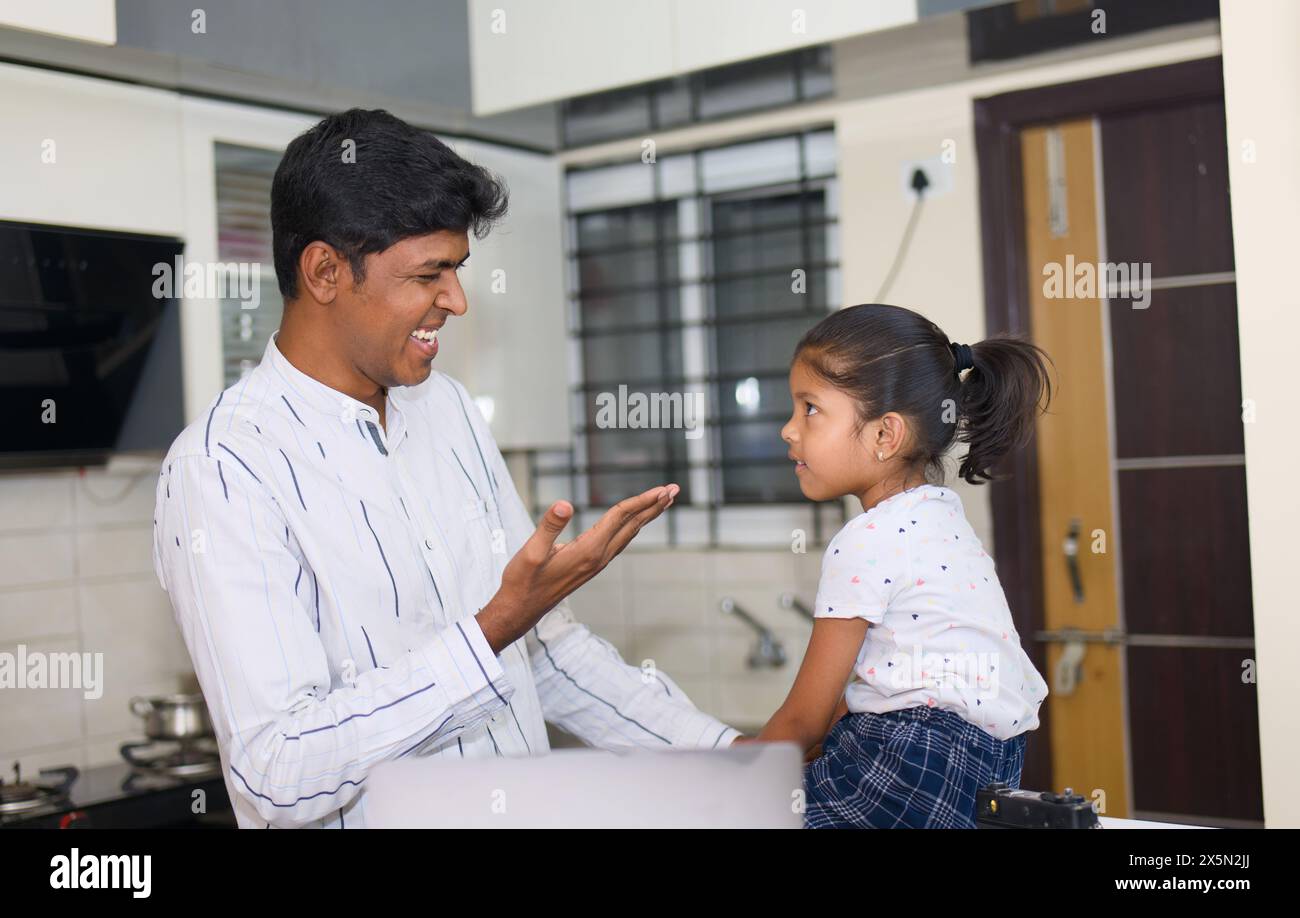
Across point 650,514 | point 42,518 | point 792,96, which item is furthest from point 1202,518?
point 42,518

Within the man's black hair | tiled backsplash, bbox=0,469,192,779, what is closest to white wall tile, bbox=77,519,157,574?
tiled backsplash, bbox=0,469,192,779

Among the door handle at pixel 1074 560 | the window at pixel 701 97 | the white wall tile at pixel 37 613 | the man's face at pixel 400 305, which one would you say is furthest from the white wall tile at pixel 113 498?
Answer: the door handle at pixel 1074 560

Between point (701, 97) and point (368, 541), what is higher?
point (701, 97)

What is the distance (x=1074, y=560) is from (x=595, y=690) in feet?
5.20

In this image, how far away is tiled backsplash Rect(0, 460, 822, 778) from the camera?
8.36 ft

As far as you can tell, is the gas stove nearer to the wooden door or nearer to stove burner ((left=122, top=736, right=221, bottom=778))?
stove burner ((left=122, top=736, right=221, bottom=778))

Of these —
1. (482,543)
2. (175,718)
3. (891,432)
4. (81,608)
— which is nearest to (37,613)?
(81,608)

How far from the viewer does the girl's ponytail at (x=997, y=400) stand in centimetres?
147

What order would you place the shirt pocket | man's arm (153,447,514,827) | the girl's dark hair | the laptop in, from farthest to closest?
the girl's dark hair → the shirt pocket → man's arm (153,447,514,827) → the laptop

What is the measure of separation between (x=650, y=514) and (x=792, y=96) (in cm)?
193

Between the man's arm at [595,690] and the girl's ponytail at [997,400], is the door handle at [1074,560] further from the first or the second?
the man's arm at [595,690]

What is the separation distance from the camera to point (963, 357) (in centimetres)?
148

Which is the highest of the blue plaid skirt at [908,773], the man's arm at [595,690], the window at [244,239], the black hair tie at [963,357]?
the window at [244,239]

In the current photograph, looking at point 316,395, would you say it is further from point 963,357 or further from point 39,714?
point 39,714
